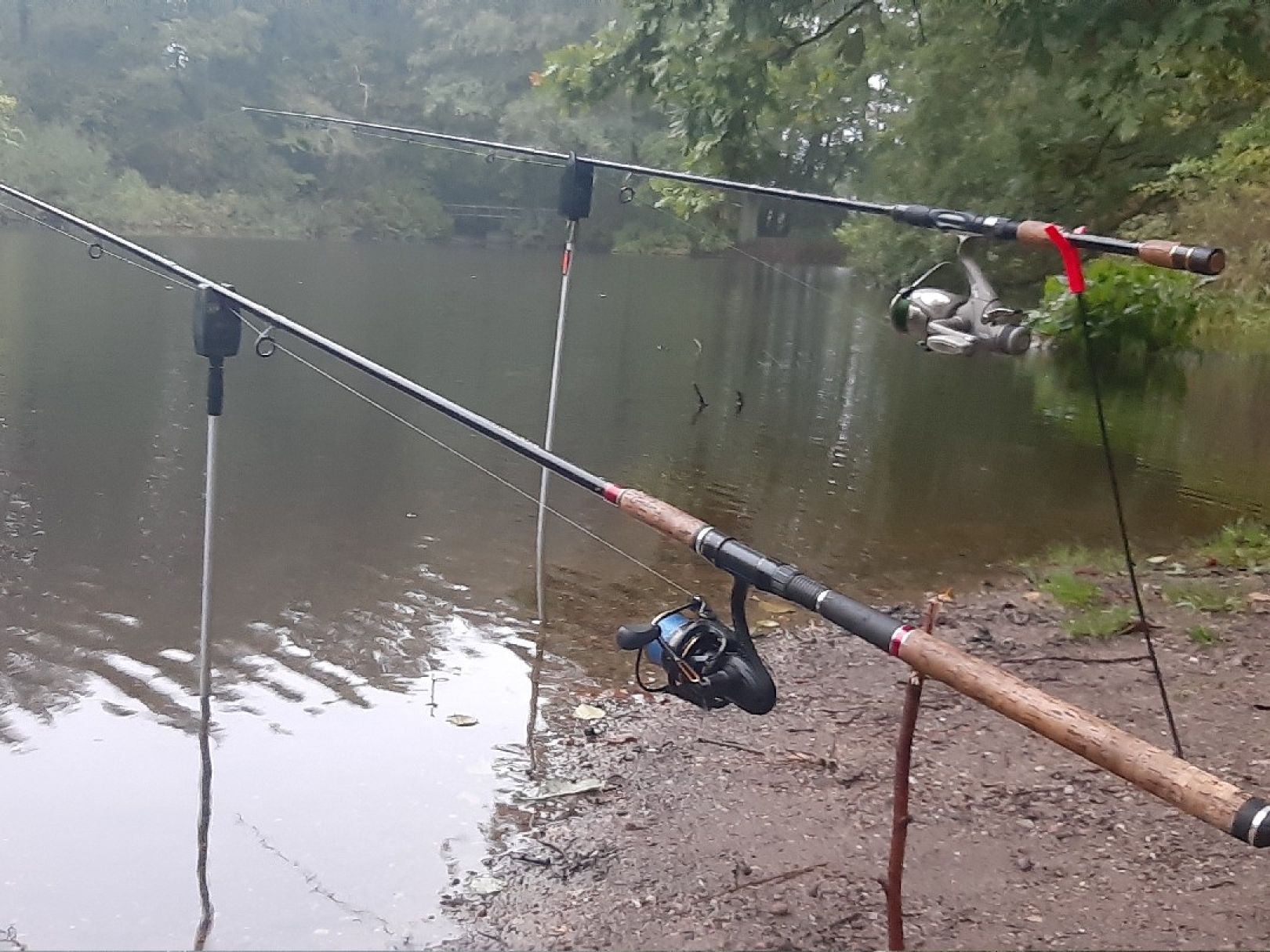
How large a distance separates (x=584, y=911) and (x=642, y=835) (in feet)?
1.73

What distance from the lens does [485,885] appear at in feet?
14.1

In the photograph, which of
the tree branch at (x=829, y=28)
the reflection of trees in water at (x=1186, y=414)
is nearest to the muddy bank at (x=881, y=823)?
the tree branch at (x=829, y=28)

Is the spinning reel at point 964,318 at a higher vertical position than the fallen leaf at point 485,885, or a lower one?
higher

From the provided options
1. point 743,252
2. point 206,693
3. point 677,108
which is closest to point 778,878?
point 206,693

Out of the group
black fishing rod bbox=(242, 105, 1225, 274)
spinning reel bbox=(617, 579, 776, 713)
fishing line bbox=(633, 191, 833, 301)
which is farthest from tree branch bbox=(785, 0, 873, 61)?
spinning reel bbox=(617, 579, 776, 713)

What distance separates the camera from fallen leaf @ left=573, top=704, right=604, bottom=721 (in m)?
5.78

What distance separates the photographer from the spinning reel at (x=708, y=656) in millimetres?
3463

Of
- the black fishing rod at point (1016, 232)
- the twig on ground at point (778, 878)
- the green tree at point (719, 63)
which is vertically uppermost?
the green tree at point (719, 63)

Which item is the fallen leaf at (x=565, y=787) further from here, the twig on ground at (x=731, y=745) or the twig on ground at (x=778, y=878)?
the twig on ground at (x=778, y=878)

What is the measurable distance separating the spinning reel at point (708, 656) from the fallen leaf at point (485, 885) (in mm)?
957

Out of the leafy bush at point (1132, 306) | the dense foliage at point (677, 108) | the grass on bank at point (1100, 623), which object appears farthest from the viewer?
the leafy bush at point (1132, 306)

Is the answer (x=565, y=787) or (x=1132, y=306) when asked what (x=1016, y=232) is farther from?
(x=1132, y=306)

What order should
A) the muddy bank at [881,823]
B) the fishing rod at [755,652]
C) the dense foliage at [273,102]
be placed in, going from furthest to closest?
the dense foliage at [273,102]
the muddy bank at [881,823]
the fishing rod at [755,652]

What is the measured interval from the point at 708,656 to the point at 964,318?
3.54 meters
